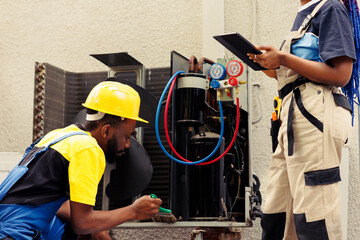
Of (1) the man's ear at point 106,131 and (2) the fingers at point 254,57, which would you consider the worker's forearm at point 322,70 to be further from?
(1) the man's ear at point 106,131

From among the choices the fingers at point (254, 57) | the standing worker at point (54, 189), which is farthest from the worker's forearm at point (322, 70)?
the standing worker at point (54, 189)

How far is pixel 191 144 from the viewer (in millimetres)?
3010

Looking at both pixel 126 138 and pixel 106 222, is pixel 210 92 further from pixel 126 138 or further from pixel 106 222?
pixel 106 222

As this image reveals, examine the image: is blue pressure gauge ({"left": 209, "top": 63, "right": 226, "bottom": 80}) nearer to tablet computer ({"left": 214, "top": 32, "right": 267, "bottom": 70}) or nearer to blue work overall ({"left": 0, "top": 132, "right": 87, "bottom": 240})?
tablet computer ({"left": 214, "top": 32, "right": 267, "bottom": 70})

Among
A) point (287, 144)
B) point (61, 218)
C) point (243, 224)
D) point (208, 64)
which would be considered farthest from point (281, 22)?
point (61, 218)

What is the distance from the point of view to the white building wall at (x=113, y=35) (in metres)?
3.82

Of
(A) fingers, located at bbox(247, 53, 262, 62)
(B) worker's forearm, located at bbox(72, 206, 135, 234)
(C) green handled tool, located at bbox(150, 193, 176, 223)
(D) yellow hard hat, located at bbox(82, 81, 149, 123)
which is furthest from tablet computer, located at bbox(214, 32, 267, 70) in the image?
(C) green handled tool, located at bbox(150, 193, 176, 223)

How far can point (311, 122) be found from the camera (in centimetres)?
195

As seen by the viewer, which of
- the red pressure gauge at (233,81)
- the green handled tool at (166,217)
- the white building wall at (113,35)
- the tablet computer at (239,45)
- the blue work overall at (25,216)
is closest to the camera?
the blue work overall at (25,216)

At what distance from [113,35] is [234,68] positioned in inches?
59.7

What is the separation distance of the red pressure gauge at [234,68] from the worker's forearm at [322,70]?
0.98 metres

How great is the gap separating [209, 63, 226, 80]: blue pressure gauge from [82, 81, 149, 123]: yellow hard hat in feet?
3.21

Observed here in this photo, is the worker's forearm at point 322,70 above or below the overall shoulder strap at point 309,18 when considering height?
below

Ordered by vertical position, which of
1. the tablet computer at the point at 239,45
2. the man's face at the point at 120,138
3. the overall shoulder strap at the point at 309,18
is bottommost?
the man's face at the point at 120,138
